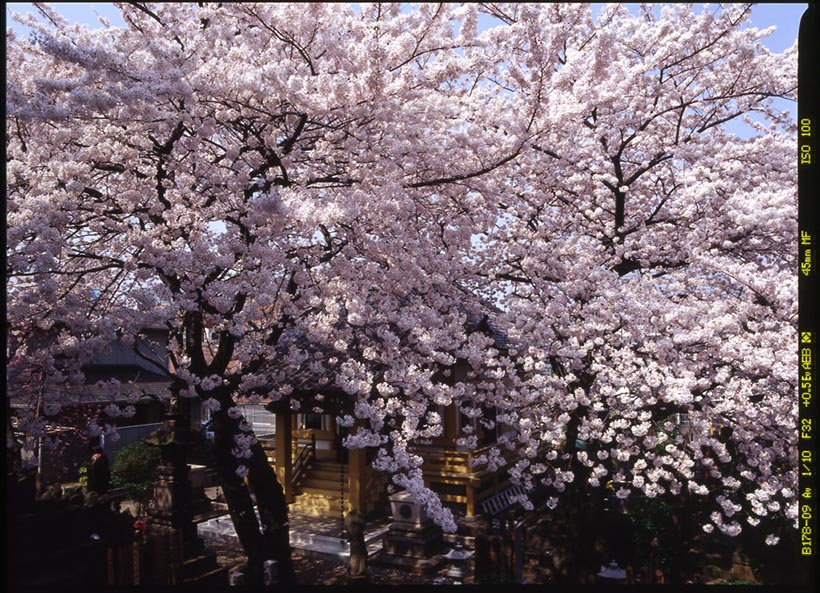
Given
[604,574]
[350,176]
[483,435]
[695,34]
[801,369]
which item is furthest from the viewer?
[483,435]

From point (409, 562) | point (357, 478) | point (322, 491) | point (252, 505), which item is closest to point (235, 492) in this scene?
point (252, 505)

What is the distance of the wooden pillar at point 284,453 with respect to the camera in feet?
43.2

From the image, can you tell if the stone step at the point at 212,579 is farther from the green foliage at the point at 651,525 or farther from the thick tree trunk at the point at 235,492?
the green foliage at the point at 651,525

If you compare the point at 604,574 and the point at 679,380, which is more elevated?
the point at 679,380

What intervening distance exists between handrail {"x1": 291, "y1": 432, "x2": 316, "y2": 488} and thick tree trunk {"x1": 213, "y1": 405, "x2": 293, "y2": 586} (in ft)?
18.5

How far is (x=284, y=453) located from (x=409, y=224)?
26.4 ft

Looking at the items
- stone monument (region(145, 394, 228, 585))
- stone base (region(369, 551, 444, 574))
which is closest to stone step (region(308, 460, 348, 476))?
stone base (region(369, 551, 444, 574))

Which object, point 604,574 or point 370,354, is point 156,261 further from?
point 604,574

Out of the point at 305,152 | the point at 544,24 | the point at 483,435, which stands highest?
the point at 544,24

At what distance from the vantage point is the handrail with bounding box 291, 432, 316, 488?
535 inches

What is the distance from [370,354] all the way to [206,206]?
8.86ft

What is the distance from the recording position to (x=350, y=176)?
23.6ft

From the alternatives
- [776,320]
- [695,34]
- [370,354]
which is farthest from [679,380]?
[695,34]

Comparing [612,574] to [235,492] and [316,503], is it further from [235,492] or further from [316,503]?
[316,503]
